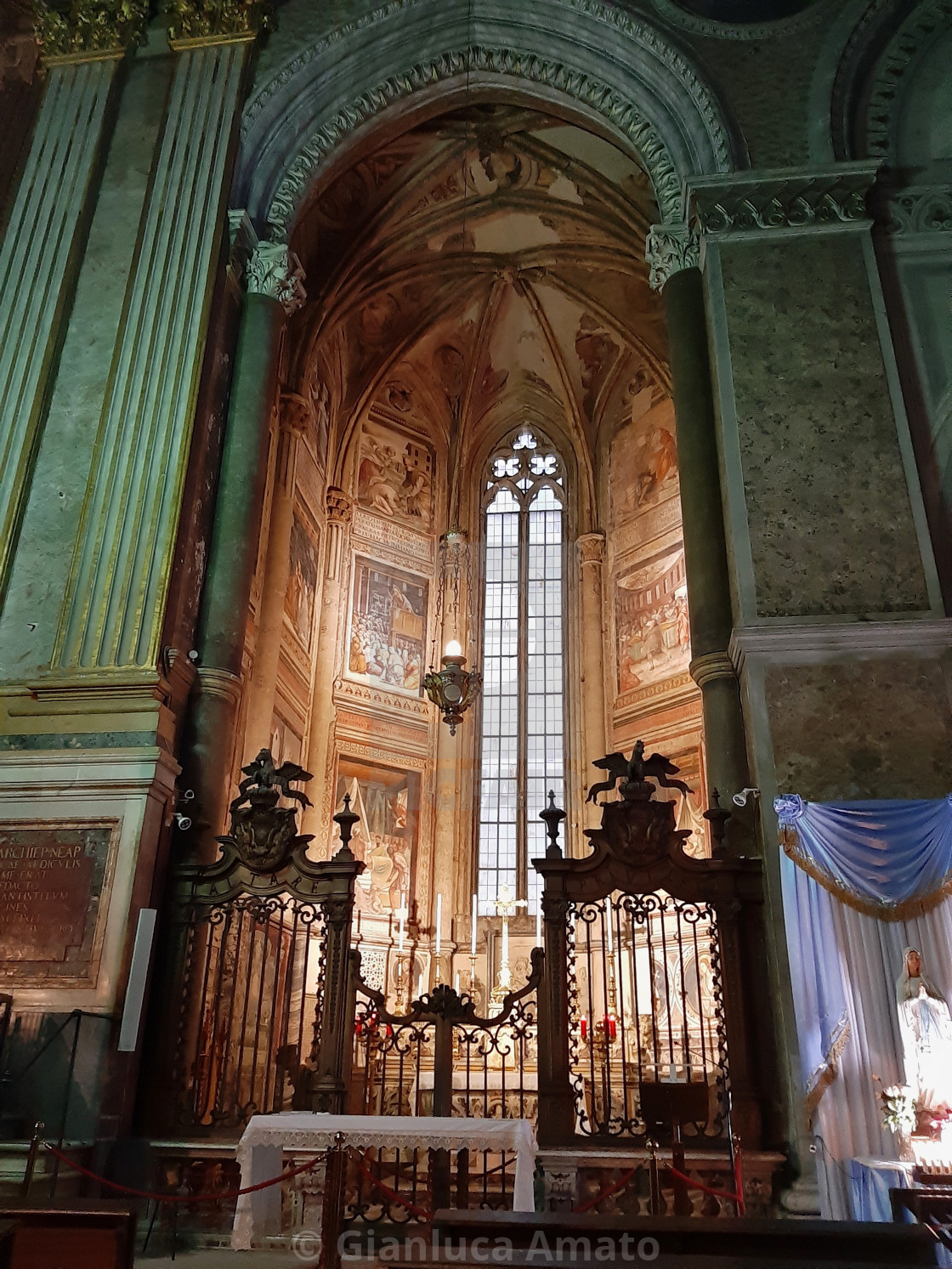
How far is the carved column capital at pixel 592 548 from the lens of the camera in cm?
1883

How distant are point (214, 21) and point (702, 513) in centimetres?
868

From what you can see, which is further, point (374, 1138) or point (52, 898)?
point (52, 898)

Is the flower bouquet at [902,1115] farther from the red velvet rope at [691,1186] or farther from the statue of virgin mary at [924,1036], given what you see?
the red velvet rope at [691,1186]

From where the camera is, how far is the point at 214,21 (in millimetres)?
12586

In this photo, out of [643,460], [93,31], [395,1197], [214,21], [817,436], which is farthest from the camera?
[643,460]

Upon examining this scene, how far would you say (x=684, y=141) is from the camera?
11.7 meters

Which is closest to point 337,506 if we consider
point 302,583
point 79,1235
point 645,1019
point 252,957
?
point 302,583

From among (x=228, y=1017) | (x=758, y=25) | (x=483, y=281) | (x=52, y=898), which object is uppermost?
(x=483, y=281)

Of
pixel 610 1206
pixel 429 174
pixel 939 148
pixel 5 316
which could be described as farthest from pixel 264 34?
pixel 610 1206

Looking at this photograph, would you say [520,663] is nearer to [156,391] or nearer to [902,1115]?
[156,391]

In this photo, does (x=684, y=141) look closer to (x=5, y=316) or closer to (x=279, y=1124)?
(x=5, y=316)

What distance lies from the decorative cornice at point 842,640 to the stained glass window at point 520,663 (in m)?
8.84

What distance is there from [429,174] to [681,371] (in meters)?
7.19

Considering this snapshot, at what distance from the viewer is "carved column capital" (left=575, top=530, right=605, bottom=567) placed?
1883 cm
